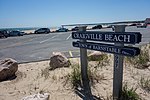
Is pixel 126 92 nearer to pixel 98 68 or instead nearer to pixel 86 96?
pixel 86 96

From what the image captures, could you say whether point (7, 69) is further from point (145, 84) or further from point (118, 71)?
point (145, 84)

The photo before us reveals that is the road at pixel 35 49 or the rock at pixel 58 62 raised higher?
the rock at pixel 58 62

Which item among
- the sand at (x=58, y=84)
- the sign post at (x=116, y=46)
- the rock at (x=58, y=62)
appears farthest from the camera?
the rock at (x=58, y=62)

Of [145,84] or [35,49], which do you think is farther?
[35,49]

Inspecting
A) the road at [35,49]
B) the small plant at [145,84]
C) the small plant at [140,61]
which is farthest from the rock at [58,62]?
the road at [35,49]

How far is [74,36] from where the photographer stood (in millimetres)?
6133

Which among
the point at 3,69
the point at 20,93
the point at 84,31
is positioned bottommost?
the point at 20,93

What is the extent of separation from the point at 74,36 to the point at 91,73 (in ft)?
4.24

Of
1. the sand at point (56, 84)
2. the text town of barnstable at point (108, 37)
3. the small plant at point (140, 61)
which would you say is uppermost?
the text town of barnstable at point (108, 37)

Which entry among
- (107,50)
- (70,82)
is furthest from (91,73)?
(107,50)

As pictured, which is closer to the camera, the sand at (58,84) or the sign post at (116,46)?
the sign post at (116,46)

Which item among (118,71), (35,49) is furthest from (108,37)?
(35,49)

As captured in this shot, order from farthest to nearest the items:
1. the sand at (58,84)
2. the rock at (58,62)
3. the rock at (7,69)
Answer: the rock at (58,62) → the rock at (7,69) → the sand at (58,84)

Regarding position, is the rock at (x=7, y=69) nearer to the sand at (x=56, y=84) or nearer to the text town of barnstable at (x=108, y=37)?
the sand at (x=56, y=84)
